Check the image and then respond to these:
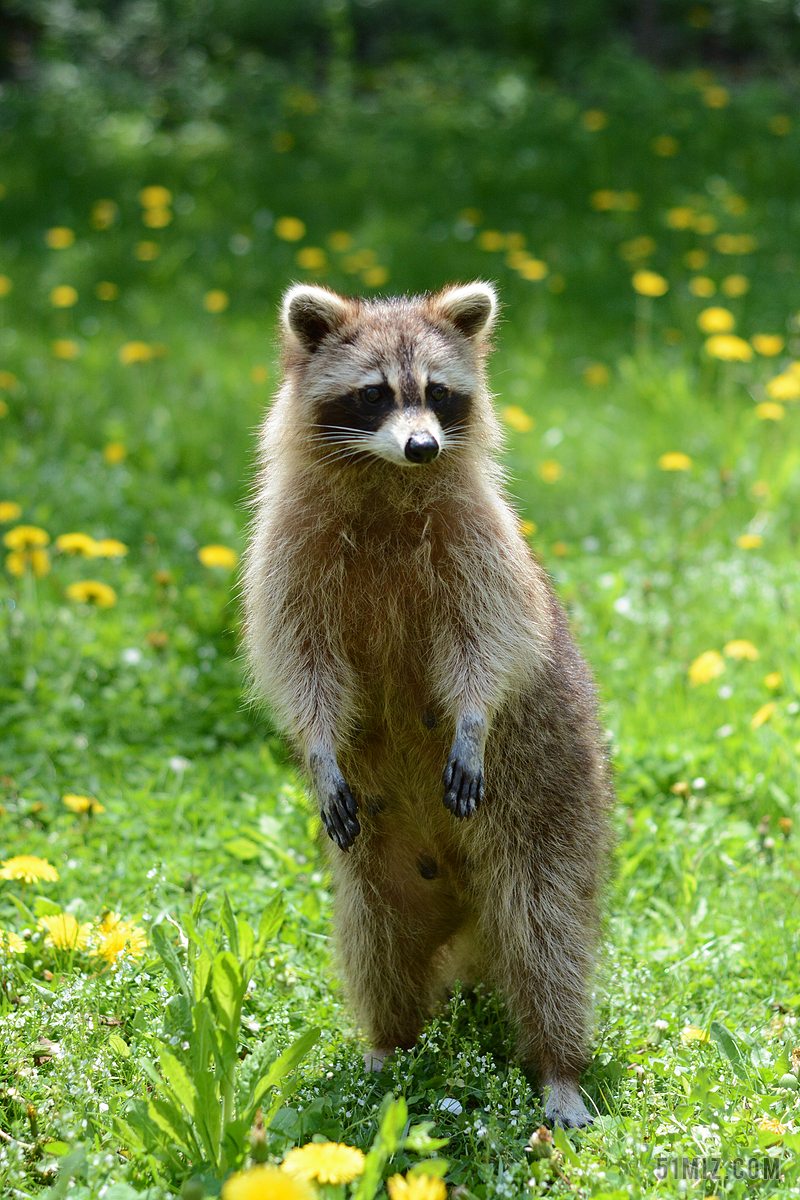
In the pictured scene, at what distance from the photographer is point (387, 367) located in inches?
114

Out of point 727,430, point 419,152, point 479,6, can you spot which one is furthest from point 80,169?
point 727,430

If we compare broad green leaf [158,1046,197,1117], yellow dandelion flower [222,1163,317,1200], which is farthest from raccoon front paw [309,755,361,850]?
yellow dandelion flower [222,1163,317,1200]

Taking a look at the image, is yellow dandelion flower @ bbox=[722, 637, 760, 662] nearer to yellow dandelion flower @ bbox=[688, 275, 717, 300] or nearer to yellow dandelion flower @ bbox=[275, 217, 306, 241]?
yellow dandelion flower @ bbox=[688, 275, 717, 300]

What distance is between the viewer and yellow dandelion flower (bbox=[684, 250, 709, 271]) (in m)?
7.17

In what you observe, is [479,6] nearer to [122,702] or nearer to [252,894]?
[122,702]

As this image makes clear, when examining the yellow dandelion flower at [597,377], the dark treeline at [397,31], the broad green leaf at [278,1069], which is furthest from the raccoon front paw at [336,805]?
the dark treeline at [397,31]

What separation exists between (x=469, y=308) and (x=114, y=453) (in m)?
2.52

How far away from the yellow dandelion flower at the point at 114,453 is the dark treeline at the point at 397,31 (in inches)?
256

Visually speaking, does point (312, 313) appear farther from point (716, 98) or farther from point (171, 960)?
point (716, 98)

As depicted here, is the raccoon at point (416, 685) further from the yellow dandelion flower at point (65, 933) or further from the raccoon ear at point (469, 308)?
the yellow dandelion flower at point (65, 933)

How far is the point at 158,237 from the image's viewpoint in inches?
316

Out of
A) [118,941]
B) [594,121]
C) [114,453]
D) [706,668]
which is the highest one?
[594,121]

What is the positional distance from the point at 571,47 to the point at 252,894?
9.61m

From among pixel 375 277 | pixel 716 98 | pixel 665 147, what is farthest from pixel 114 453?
pixel 716 98
